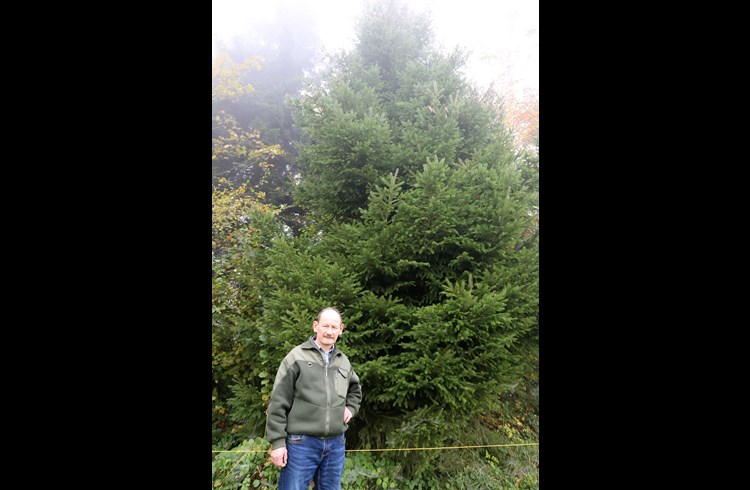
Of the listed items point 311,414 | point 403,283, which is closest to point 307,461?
point 311,414

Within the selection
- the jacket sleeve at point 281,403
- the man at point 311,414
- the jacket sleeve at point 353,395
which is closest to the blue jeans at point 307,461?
the man at point 311,414

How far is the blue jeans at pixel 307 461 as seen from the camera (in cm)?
277

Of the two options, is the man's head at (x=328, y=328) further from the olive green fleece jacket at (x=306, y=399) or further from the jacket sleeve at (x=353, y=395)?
the jacket sleeve at (x=353, y=395)

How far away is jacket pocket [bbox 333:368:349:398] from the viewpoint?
289 cm

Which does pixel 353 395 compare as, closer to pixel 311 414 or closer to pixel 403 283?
pixel 311 414

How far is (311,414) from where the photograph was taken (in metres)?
2.78

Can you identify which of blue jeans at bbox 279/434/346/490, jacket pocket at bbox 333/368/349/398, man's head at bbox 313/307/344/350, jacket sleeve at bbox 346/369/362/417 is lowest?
blue jeans at bbox 279/434/346/490

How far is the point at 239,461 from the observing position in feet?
13.5

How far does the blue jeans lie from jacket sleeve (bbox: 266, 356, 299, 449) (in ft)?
0.38

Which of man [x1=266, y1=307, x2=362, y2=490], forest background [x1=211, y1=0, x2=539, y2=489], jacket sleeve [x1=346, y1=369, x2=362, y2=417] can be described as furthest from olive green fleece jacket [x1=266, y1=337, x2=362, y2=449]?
forest background [x1=211, y1=0, x2=539, y2=489]

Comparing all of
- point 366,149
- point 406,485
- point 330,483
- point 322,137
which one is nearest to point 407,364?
point 406,485

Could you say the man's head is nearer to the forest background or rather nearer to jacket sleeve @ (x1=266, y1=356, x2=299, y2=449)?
jacket sleeve @ (x1=266, y1=356, x2=299, y2=449)

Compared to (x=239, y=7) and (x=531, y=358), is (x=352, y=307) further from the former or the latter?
(x=239, y=7)

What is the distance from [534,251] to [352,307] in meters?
2.14
